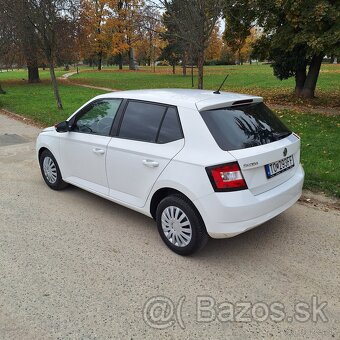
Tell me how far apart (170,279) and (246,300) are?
0.70 meters

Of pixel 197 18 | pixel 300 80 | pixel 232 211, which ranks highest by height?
pixel 197 18

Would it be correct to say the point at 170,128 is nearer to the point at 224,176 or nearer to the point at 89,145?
the point at 224,176

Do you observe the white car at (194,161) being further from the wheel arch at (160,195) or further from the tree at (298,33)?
the tree at (298,33)

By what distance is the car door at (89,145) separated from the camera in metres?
4.36

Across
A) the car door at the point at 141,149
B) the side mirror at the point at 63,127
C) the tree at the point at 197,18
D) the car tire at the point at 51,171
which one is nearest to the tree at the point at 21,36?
the tree at the point at 197,18

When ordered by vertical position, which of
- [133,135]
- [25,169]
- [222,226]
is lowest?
[25,169]

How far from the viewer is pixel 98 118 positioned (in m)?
4.58

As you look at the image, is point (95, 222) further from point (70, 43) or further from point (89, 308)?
point (70, 43)

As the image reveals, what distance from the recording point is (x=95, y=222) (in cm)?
439

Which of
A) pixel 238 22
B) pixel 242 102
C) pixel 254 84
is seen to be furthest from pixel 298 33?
pixel 254 84

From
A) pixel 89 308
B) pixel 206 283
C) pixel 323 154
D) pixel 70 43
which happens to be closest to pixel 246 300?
pixel 206 283

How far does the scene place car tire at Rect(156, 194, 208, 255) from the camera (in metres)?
3.40

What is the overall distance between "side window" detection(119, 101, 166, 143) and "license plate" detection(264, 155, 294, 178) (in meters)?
1.21

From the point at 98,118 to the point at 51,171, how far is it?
4.61 feet
